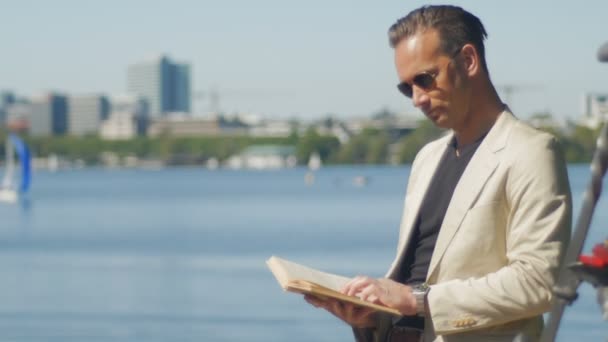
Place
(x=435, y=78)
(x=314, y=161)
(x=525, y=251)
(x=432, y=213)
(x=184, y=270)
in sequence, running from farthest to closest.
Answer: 1. (x=314, y=161)
2. (x=184, y=270)
3. (x=432, y=213)
4. (x=435, y=78)
5. (x=525, y=251)

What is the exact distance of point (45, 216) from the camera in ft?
211

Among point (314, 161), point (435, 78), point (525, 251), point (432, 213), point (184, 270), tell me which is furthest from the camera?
point (314, 161)

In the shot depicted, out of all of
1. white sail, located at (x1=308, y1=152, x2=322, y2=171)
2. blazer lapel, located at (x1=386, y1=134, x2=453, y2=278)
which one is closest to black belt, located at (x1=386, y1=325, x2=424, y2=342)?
blazer lapel, located at (x1=386, y1=134, x2=453, y2=278)

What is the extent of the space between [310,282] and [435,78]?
1.69ft

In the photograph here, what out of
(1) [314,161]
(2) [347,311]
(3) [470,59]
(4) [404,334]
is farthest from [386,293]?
(1) [314,161]

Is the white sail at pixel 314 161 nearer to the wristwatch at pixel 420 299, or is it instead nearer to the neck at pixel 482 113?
the neck at pixel 482 113

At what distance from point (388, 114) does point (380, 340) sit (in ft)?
639

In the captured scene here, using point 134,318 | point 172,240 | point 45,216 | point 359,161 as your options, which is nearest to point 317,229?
point 172,240

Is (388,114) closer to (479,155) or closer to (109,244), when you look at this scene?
(109,244)

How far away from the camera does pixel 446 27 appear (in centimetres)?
312

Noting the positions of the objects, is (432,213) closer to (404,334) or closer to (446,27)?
(404,334)

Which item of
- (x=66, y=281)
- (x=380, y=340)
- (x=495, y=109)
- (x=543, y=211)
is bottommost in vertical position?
(x=66, y=281)

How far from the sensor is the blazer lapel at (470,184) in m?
3.06

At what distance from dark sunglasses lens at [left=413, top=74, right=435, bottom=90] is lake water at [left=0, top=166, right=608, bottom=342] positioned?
583mm
